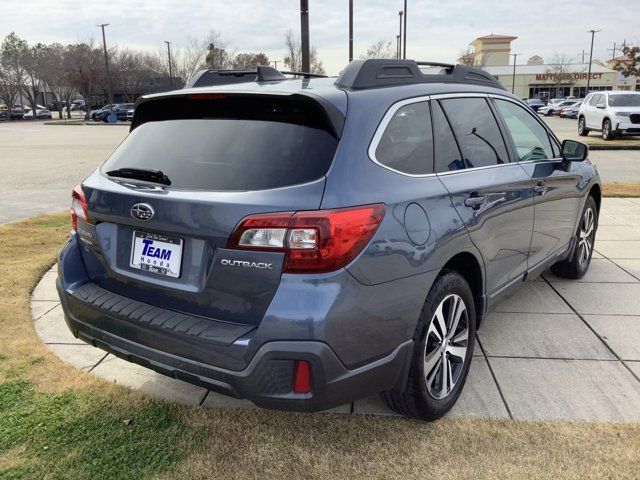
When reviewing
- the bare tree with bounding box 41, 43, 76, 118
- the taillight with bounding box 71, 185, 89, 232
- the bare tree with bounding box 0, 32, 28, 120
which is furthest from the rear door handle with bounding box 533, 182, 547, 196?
the bare tree with bounding box 0, 32, 28, 120

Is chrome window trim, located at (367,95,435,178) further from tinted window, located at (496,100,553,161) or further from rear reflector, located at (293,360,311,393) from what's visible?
tinted window, located at (496,100,553,161)

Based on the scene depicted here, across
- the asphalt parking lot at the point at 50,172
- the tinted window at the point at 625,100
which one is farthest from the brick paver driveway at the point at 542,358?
the tinted window at the point at 625,100

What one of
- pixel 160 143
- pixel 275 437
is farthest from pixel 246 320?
pixel 160 143

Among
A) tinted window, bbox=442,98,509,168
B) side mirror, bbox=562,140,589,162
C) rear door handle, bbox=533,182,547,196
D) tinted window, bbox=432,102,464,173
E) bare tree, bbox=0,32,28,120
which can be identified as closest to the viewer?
tinted window, bbox=432,102,464,173

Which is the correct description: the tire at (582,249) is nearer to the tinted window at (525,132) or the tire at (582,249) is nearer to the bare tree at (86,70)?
the tinted window at (525,132)

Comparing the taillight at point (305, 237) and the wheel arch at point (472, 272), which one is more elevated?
the taillight at point (305, 237)

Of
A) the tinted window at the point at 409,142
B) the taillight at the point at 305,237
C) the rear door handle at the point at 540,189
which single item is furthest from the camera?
the rear door handle at the point at 540,189

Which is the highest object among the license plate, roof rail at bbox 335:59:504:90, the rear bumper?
roof rail at bbox 335:59:504:90

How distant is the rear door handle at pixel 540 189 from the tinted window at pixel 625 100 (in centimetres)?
2018

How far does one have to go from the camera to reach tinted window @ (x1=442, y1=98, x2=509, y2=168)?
3346 mm

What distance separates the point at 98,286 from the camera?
294 cm

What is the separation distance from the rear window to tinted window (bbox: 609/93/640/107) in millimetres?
22301

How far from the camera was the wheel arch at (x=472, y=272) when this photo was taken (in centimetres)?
312

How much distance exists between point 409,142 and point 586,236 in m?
3.37
